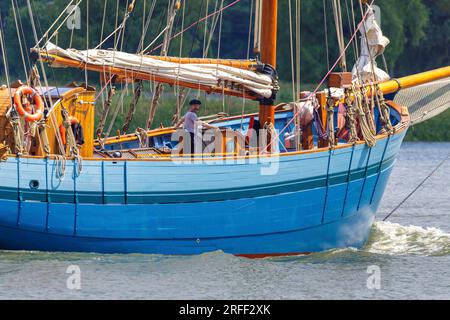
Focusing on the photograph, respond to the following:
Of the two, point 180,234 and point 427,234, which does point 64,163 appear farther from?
point 427,234

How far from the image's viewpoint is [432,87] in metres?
32.1

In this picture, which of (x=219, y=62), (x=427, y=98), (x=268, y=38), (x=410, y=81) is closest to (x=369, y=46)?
(x=410, y=81)

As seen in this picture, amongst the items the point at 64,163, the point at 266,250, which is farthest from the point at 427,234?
the point at 64,163

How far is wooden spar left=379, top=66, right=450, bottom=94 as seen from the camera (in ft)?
99.3

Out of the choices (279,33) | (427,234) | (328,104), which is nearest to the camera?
(328,104)

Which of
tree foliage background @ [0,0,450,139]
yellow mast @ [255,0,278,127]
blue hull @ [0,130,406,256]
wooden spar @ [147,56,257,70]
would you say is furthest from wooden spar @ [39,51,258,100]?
tree foliage background @ [0,0,450,139]

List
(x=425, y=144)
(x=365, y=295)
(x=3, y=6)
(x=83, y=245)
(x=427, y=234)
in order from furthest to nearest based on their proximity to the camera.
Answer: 1. (x=3, y=6)
2. (x=425, y=144)
3. (x=427, y=234)
4. (x=83, y=245)
5. (x=365, y=295)

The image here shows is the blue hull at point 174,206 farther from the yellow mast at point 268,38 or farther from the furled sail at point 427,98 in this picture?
the furled sail at point 427,98

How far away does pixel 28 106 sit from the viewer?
24062 millimetres

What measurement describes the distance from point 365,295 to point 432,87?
33.0 ft

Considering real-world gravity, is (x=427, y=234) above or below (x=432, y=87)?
below

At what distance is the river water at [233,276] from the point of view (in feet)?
74.3

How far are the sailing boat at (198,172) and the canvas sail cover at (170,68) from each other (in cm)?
2
